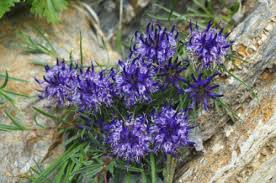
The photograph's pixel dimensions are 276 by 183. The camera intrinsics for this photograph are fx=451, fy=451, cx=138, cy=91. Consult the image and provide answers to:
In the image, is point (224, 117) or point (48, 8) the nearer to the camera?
point (224, 117)

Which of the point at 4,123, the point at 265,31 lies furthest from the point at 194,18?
the point at 4,123

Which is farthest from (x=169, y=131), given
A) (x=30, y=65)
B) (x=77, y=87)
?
(x=30, y=65)

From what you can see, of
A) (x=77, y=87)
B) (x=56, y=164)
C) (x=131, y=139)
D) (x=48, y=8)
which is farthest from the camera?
(x=48, y=8)

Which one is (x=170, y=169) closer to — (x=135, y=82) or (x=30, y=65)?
(x=135, y=82)

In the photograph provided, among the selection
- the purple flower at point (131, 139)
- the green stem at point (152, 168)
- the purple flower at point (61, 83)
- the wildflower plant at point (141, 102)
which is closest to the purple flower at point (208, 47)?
the wildflower plant at point (141, 102)

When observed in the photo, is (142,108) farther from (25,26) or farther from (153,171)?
(25,26)
